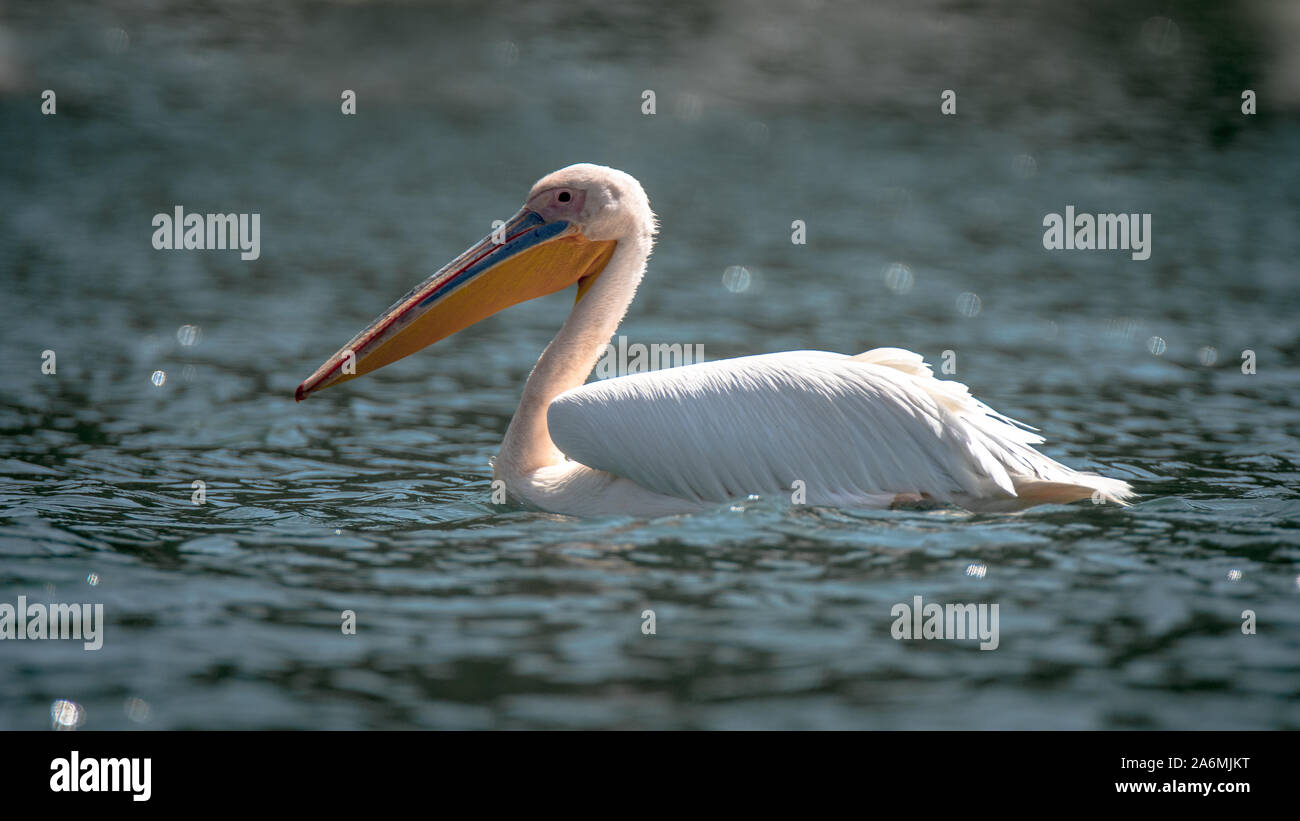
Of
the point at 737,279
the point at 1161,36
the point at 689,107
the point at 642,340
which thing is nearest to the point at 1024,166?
the point at 689,107

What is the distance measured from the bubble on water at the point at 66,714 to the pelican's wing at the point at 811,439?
76.6 inches

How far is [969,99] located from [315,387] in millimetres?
12590

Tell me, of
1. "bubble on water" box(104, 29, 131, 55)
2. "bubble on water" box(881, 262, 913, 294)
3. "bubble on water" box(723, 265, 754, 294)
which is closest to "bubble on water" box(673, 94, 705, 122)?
"bubble on water" box(723, 265, 754, 294)

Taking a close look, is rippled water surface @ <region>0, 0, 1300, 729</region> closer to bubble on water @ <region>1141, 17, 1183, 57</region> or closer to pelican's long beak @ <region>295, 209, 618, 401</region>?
bubble on water @ <region>1141, 17, 1183, 57</region>

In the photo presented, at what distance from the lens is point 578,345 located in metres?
5.45

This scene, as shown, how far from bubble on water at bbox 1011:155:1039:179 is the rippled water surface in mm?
144

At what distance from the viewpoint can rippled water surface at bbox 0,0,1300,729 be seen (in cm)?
365

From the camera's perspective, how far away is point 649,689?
3.49 metres

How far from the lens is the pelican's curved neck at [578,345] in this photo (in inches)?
209

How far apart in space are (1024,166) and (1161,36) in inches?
200

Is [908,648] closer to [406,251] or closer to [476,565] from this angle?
[476,565]

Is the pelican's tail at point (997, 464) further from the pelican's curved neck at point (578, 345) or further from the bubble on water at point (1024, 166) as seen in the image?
the bubble on water at point (1024, 166)

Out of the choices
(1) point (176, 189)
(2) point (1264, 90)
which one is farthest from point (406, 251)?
(2) point (1264, 90)

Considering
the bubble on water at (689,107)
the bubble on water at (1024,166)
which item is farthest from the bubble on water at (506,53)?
the bubble on water at (1024,166)
